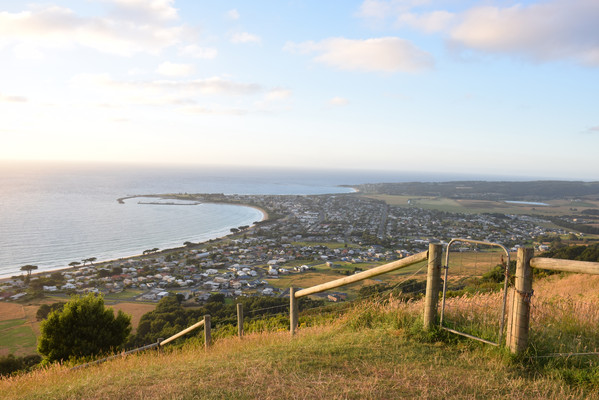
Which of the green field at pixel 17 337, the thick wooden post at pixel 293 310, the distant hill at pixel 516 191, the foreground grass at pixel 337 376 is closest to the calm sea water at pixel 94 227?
the green field at pixel 17 337

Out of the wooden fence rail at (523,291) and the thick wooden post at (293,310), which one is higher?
the wooden fence rail at (523,291)

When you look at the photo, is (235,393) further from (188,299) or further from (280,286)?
(280,286)

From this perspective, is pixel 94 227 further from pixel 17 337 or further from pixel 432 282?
pixel 432 282

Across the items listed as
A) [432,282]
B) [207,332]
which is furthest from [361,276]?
[207,332]

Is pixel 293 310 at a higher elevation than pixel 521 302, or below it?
below

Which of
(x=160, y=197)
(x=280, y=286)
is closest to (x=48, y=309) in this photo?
(x=280, y=286)

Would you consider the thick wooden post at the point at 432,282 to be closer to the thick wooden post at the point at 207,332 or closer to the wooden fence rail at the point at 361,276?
the wooden fence rail at the point at 361,276

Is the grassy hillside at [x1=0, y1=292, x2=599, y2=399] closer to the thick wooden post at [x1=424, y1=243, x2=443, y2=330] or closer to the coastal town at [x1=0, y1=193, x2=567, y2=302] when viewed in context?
the thick wooden post at [x1=424, y1=243, x2=443, y2=330]
